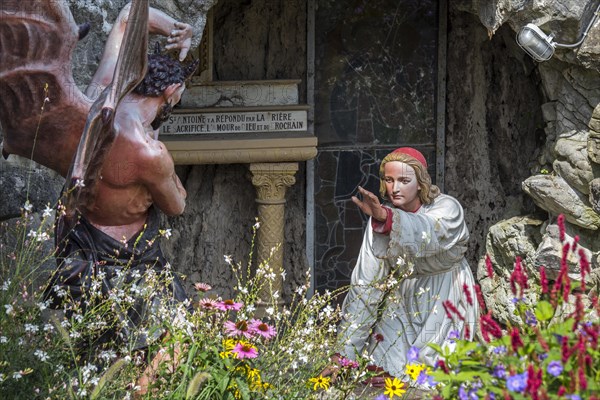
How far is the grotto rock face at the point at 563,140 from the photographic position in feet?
23.2

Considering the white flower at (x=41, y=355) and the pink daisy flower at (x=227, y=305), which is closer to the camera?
the white flower at (x=41, y=355)

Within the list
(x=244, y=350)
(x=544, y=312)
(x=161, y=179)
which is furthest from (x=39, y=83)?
(x=544, y=312)

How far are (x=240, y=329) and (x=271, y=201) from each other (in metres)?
3.47

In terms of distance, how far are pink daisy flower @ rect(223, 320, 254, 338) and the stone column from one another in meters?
3.30

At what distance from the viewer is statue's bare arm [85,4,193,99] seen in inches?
216

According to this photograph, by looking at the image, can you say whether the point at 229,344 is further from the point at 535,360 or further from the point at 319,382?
the point at 535,360

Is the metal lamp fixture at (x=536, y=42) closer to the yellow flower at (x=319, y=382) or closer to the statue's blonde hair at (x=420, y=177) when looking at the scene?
the statue's blonde hair at (x=420, y=177)

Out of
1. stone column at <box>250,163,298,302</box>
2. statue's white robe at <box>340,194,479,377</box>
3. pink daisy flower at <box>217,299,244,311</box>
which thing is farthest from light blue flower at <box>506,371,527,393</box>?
stone column at <box>250,163,298,302</box>

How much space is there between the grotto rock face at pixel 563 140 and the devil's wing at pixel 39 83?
113 inches

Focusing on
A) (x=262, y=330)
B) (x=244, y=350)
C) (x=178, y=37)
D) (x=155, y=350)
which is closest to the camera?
(x=244, y=350)

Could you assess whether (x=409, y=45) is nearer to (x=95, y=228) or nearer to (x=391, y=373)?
(x=391, y=373)

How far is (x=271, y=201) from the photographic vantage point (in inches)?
317

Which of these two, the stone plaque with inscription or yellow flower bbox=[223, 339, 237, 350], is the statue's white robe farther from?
yellow flower bbox=[223, 339, 237, 350]

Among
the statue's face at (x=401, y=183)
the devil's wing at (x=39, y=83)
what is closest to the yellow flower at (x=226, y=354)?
the devil's wing at (x=39, y=83)
